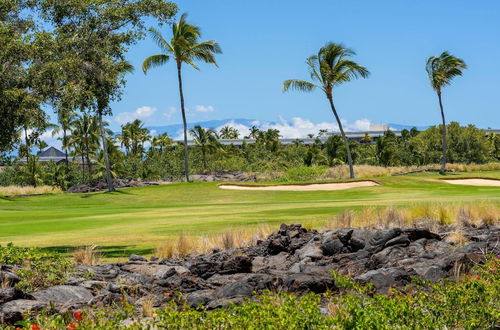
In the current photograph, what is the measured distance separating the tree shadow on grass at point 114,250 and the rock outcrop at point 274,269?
1569mm

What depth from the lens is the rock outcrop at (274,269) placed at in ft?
32.2

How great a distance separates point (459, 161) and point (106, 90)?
7085 centimetres

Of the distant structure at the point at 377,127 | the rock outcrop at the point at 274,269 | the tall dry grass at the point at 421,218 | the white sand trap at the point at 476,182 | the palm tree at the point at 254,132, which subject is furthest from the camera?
the distant structure at the point at 377,127

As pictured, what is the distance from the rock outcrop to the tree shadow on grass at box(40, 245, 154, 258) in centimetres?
157

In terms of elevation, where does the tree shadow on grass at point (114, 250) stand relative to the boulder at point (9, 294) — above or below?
below

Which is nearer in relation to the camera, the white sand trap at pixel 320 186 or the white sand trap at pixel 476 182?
the white sand trap at pixel 320 186

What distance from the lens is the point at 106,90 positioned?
1856cm

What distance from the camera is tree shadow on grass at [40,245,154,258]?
14898 millimetres

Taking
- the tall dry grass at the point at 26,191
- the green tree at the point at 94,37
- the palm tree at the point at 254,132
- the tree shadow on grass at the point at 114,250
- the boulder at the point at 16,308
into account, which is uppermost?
Answer: the palm tree at the point at 254,132

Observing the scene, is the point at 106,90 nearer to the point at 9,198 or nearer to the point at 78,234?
the point at 78,234

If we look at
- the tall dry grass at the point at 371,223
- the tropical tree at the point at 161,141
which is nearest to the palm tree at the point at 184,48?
the tall dry grass at the point at 371,223

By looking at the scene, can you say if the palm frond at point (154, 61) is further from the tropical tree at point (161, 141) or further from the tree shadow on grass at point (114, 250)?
the tropical tree at point (161, 141)

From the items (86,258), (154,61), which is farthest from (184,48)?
(86,258)

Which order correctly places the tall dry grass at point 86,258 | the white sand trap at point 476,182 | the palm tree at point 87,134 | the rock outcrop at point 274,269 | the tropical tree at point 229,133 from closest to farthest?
the rock outcrop at point 274,269 → the tall dry grass at point 86,258 → the white sand trap at point 476,182 → the palm tree at point 87,134 → the tropical tree at point 229,133
